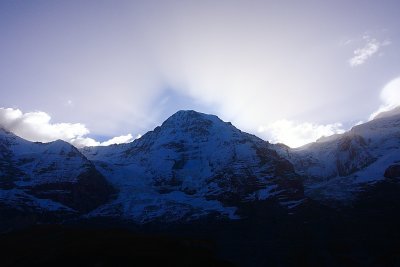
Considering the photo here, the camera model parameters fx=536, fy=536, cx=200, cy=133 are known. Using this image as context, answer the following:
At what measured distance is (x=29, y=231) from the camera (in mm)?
63750

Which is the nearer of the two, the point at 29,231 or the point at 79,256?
the point at 79,256

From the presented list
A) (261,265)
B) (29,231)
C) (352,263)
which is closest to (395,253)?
(352,263)

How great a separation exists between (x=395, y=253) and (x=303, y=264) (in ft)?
104

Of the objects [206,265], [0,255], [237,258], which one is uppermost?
[237,258]

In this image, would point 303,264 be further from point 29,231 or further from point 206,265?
point 206,265

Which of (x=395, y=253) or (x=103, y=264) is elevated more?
(x=395, y=253)

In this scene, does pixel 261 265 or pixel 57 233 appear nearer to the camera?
pixel 57 233

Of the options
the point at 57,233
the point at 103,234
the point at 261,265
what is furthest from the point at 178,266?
the point at 261,265

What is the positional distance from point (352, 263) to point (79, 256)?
160m

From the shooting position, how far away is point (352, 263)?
620 ft

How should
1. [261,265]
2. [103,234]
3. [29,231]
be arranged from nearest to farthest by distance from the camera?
[103,234] < [29,231] < [261,265]

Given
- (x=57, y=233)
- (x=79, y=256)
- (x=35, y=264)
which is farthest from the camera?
(x=57, y=233)

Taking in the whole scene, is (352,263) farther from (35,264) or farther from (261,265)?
(35,264)

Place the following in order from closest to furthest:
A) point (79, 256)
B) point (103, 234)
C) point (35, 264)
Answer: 1. point (79, 256)
2. point (35, 264)
3. point (103, 234)
